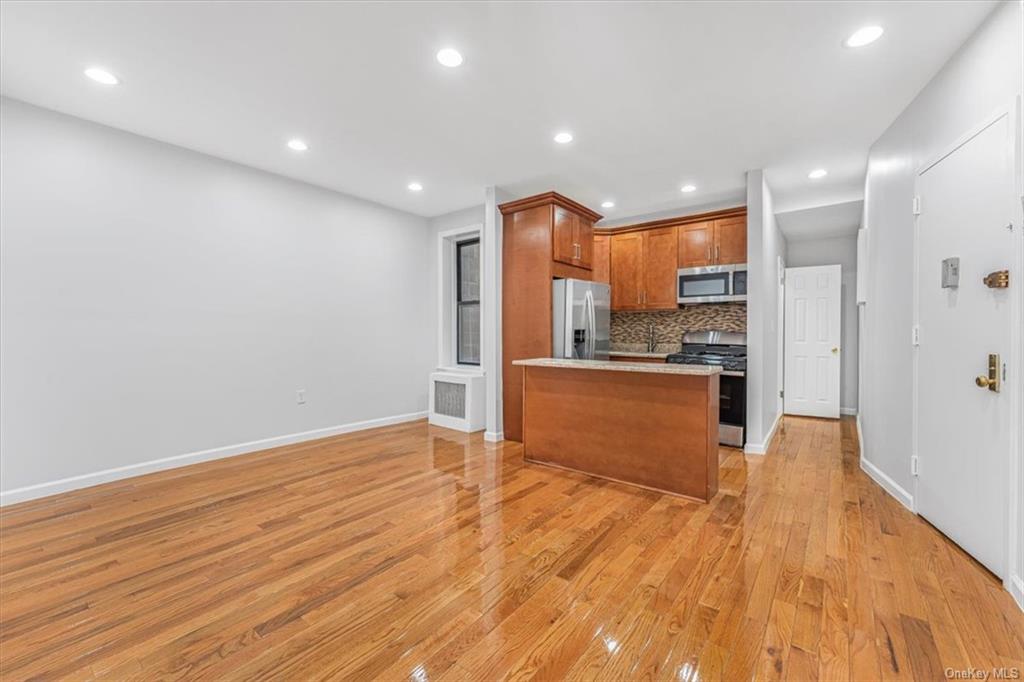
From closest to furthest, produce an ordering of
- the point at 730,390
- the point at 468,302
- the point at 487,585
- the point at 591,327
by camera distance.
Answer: the point at 487,585 → the point at 730,390 → the point at 591,327 → the point at 468,302

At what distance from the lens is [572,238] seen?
478cm

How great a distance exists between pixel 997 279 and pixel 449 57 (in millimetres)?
3000

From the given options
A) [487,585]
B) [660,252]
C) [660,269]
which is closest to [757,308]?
[660,269]

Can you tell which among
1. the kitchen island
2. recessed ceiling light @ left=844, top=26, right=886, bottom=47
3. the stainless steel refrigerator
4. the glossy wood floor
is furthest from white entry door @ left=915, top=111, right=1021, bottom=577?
the stainless steel refrigerator

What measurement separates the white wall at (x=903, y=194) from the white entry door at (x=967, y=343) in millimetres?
159

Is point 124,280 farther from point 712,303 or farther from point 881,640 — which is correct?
point 712,303

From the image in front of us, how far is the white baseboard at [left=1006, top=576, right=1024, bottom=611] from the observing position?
1743 mm

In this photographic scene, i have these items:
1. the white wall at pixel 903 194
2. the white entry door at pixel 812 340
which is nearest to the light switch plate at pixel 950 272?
the white wall at pixel 903 194

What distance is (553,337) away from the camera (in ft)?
14.6

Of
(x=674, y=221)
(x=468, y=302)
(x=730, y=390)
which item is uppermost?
(x=674, y=221)

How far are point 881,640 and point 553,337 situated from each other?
3264 mm

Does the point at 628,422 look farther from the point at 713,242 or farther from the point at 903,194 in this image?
the point at 713,242

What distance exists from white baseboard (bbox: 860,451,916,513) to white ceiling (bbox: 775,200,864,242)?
298 cm

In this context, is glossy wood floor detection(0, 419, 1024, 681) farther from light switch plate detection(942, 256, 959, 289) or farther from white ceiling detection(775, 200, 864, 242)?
white ceiling detection(775, 200, 864, 242)
